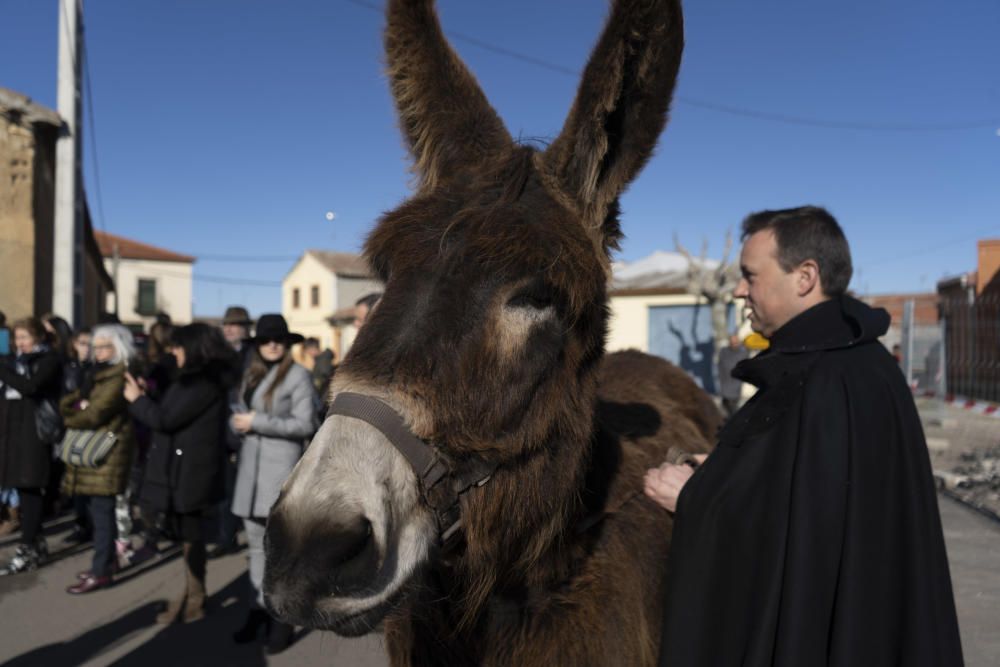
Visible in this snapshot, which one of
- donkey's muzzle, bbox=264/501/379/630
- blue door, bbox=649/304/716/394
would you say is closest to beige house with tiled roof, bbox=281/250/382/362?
blue door, bbox=649/304/716/394

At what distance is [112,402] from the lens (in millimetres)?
5793

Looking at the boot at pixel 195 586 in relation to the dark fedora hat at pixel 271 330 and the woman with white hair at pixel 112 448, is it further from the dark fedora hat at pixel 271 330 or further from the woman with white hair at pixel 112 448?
the dark fedora hat at pixel 271 330

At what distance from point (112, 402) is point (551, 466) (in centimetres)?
526

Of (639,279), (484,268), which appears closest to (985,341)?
(484,268)

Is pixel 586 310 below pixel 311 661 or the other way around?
the other way around

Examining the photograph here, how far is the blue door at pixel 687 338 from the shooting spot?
23.5m

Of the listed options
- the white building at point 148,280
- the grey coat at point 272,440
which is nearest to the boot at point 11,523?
the grey coat at point 272,440

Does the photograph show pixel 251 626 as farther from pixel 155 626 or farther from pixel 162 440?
pixel 162 440

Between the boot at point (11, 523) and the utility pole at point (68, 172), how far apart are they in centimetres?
347

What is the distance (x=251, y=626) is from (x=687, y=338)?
21.0 m

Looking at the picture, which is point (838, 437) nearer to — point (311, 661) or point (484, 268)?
point (484, 268)

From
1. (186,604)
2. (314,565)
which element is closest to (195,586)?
(186,604)

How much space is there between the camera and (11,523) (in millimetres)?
7469

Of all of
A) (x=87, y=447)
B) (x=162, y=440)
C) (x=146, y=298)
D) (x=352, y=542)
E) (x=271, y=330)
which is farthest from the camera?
(x=146, y=298)
